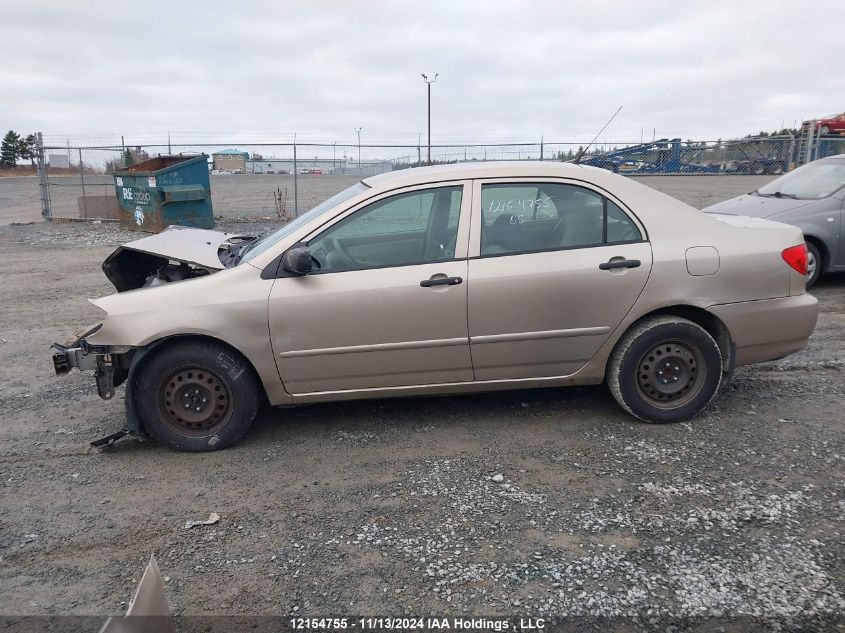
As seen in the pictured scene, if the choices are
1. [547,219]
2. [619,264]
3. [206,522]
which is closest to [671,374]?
[619,264]

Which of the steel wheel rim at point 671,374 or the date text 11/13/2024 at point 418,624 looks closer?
the date text 11/13/2024 at point 418,624

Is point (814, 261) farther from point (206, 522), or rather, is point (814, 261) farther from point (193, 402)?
point (206, 522)

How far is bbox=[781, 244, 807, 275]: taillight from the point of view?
4312mm

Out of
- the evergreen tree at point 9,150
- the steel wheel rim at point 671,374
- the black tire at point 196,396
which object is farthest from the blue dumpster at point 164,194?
the evergreen tree at point 9,150

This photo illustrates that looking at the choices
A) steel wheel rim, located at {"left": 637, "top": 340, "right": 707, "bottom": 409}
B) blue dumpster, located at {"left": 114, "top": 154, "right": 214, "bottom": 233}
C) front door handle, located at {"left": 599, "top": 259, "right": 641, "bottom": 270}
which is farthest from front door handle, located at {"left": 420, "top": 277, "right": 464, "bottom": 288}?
blue dumpster, located at {"left": 114, "top": 154, "right": 214, "bottom": 233}

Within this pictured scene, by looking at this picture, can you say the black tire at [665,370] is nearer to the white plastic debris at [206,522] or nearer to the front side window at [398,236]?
the front side window at [398,236]

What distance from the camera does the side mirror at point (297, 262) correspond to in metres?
3.95

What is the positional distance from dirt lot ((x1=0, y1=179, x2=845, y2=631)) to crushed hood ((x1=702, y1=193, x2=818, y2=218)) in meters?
3.36

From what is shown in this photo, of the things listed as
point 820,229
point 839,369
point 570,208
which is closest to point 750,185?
point 820,229

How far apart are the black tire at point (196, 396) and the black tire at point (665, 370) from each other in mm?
2355

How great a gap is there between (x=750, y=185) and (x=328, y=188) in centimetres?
1535

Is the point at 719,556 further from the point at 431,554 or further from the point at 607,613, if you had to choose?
the point at 431,554

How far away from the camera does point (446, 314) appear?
4.06 meters

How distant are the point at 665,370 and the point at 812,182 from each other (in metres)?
5.46
